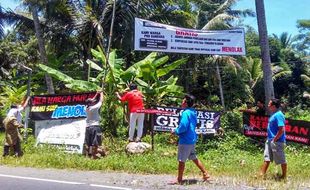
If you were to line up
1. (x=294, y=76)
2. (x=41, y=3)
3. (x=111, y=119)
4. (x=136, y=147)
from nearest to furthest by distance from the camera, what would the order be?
(x=136, y=147) → (x=111, y=119) → (x=41, y=3) → (x=294, y=76)

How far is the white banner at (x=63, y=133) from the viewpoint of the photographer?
13.0 meters

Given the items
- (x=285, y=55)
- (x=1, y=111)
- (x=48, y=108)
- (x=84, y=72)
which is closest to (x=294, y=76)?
(x=285, y=55)

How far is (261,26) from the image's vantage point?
563 inches

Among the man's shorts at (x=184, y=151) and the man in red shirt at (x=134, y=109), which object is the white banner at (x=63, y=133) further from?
the man's shorts at (x=184, y=151)

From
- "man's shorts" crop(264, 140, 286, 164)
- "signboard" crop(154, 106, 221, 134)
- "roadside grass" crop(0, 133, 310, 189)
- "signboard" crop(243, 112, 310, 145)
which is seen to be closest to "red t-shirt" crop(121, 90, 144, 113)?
"signboard" crop(154, 106, 221, 134)

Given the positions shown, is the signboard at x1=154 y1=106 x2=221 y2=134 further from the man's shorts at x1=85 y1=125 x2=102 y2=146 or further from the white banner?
the white banner

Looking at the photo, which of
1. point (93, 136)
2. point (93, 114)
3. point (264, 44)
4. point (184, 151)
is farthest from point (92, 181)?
point (264, 44)

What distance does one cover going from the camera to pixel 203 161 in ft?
41.0

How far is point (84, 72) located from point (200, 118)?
8.93 m

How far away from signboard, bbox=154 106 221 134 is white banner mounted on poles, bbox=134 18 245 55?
6.84 feet

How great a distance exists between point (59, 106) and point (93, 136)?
216cm

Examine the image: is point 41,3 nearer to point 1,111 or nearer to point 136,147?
point 1,111

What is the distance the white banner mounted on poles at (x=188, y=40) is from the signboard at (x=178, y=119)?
2.08 m

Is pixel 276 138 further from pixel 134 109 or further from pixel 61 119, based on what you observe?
pixel 61 119
